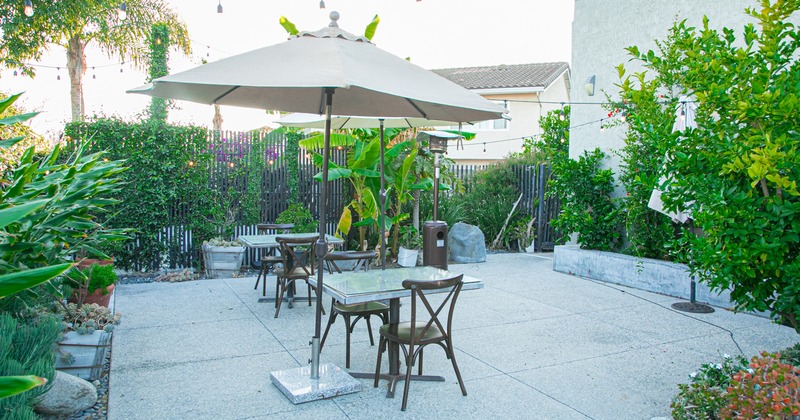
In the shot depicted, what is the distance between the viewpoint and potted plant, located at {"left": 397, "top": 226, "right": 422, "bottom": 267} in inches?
400

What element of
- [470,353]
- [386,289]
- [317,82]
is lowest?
[470,353]

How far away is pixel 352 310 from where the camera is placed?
4.74 m

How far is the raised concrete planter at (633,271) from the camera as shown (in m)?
7.57

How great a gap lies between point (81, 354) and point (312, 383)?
184 centimetres

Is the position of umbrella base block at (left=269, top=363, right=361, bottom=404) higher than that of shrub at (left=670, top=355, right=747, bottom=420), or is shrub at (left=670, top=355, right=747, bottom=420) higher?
shrub at (left=670, top=355, right=747, bottom=420)

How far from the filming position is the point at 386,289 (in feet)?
13.8

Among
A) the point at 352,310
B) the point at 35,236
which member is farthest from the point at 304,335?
the point at 35,236

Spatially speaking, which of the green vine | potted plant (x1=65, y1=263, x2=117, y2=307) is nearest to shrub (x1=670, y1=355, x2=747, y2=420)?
potted plant (x1=65, y1=263, x2=117, y2=307)

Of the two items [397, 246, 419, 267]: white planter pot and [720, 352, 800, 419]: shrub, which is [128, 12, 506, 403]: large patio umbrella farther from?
[397, 246, 419, 267]: white planter pot

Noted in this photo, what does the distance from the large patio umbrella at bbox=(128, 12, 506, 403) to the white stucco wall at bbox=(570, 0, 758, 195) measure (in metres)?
5.55

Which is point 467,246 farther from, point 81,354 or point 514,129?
point 514,129

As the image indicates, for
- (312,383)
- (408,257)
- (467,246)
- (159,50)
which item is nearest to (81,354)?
(312,383)

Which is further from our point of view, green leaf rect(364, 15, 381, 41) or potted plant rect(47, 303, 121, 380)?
green leaf rect(364, 15, 381, 41)

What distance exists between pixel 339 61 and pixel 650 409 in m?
3.32
